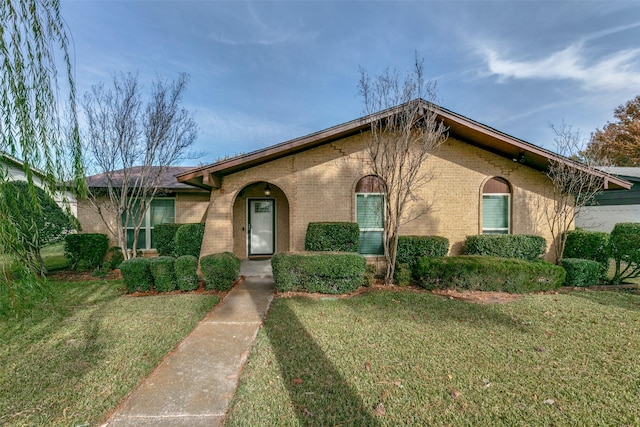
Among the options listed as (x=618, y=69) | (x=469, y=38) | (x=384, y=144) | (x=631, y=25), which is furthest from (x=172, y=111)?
(x=618, y=69)

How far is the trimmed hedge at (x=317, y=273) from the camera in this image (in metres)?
6.64

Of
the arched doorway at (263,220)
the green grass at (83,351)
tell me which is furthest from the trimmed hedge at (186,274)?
the arched doorway at (263,220)

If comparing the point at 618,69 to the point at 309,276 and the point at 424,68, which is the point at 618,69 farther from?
the point at 309,276

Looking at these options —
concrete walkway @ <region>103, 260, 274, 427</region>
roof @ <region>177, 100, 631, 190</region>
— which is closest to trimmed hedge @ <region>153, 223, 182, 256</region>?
roof @ <region>177, 100, 631, 190</region>

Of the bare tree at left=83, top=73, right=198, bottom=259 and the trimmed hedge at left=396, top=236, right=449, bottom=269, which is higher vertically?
the bare tree at left=83, top=73, right=198, bottom=259

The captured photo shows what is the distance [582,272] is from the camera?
7.43 m

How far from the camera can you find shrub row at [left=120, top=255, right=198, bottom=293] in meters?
6.91

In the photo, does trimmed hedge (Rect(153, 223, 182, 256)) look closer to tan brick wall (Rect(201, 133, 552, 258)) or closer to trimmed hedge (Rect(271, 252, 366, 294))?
tan brick wall (Rect(201, 133, 552, 258))

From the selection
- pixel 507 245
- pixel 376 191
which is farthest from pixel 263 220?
pixel 507 245

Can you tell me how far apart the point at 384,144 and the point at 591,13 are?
9524mm

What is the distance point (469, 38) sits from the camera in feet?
32.2

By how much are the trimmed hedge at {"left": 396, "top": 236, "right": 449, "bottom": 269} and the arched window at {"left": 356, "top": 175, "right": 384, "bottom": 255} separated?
0.85m

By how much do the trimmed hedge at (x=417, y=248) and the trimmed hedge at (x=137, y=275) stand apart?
22.3 feet

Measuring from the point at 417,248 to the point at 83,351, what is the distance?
7.54 metres
